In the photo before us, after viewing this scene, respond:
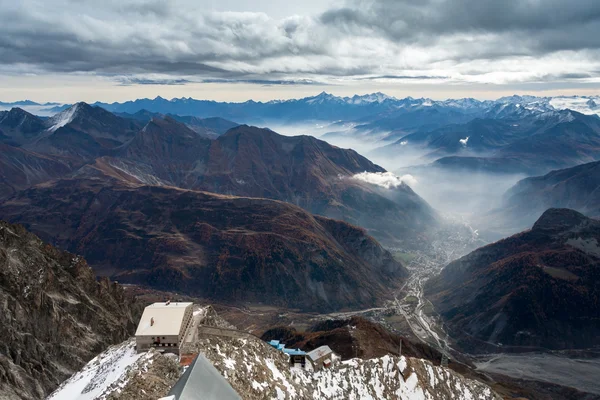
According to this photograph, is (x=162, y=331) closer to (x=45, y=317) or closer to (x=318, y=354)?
(x=318, y=354)

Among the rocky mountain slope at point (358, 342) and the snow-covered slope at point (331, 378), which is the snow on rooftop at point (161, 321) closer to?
the snow-covered slope at point (331, 378)

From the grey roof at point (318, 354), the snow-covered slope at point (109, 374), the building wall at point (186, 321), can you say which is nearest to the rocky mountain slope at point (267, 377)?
the snow-covered slope at point (109, 374)

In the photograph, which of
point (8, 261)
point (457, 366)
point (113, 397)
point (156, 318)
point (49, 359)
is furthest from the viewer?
point (457, 366)

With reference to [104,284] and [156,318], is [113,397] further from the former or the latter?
[104,284]

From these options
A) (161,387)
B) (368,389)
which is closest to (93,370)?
(161,387)

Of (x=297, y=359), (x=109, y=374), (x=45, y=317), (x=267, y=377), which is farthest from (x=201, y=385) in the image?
(x=45, y=317)

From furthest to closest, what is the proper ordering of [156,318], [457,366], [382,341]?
Answer: [457,366] < [382,341] < [156,318]
